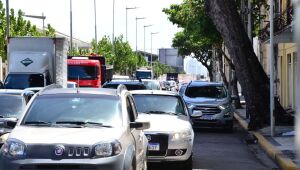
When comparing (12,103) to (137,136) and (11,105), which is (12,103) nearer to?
(11,105)

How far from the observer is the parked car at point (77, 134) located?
7.21 m

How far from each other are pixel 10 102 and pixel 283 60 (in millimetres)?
23208

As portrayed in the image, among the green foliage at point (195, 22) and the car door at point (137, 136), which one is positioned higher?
the green foliage at point (195, 22)

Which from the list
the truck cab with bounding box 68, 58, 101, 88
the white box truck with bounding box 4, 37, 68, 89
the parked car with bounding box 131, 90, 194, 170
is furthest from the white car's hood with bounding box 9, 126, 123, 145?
the truck cab with bounding box 68, 58, 101, 88

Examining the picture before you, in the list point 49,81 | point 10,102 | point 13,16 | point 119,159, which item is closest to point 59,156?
point 119,159

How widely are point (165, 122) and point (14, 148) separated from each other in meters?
4.64

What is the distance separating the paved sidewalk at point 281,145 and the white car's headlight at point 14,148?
18.7 feet

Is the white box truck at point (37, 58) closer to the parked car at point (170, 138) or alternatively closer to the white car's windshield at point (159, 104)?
the white car's windshield at point (159, 104)

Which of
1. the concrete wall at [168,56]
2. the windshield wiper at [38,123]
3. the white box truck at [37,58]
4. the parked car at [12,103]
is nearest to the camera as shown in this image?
the windshield wiper at [38,123]

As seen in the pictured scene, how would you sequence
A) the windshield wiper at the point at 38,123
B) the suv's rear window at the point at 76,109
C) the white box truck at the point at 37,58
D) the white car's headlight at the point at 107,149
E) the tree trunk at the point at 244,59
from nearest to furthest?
the white car's headlight at the point at 107,149 < the windshield wiper at the point at 38,123 < the suv's rear window at the point at 76,109 < the tree trunk at the point at 244,59 < the white box truck at the point at 37,58

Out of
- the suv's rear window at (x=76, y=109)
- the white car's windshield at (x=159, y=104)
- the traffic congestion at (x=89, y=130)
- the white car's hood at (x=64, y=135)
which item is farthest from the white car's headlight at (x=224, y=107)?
the white car's hood at (x=64, y=135)

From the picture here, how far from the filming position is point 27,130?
7.76 metres

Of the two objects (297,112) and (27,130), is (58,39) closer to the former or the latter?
(27,130)

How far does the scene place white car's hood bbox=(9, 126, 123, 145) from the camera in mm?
7352
